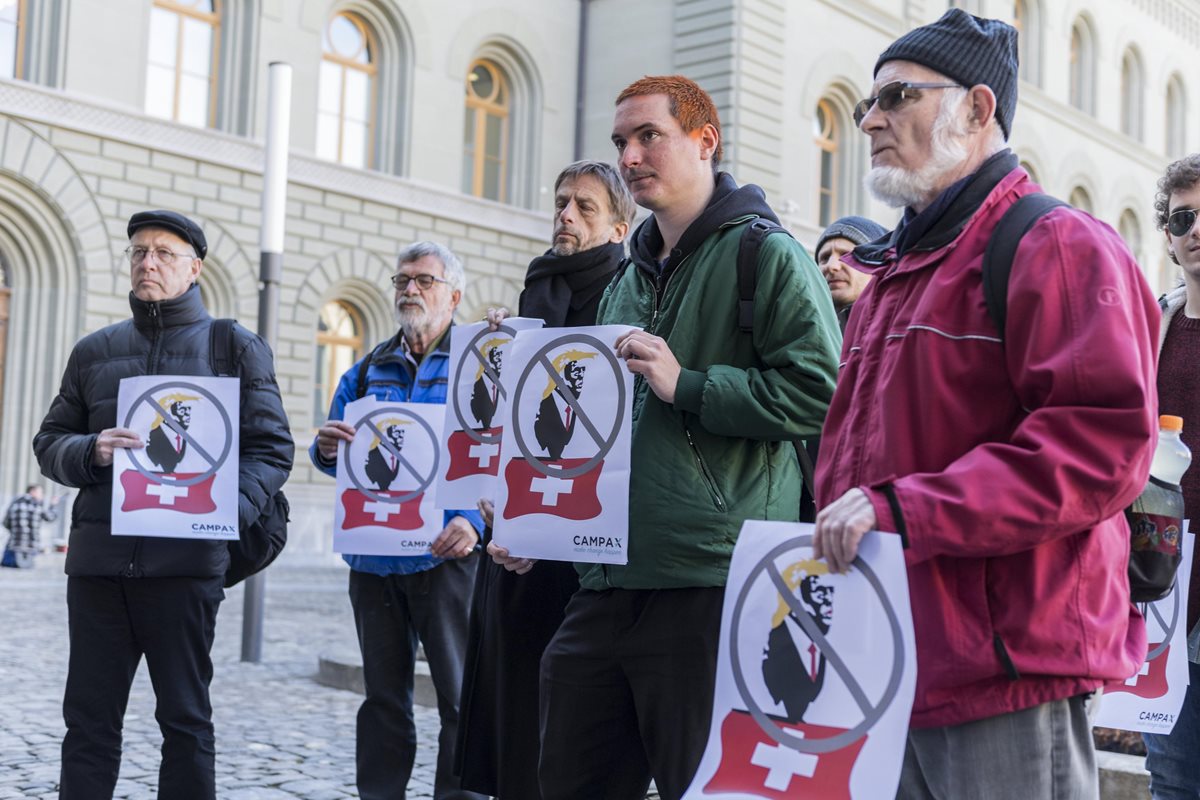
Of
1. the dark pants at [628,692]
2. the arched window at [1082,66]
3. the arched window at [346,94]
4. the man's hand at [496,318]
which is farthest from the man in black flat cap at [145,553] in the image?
the arched window at [1082,66]

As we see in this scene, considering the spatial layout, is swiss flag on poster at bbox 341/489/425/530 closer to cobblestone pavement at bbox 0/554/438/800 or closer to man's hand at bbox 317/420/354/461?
man's hand at bbox 317/420/354/461

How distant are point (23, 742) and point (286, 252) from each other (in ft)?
49.9

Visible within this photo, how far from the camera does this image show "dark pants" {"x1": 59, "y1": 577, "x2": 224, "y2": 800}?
3.97 m

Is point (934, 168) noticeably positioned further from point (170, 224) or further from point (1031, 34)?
point (1031, 34)

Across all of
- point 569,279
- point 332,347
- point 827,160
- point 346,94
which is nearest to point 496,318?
point 569,279

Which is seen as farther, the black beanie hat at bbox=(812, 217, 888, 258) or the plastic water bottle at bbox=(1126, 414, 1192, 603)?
the black beanie hat at bbox=(812, 217, 888, 258)

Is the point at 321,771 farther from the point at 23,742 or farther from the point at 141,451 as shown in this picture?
the point at 141,451

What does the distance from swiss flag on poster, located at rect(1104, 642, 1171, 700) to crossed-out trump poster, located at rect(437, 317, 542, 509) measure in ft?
5.75

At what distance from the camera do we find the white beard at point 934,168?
2.16m

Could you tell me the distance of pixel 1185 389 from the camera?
3.31 metres

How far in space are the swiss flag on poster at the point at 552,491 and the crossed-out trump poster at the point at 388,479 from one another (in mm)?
1618

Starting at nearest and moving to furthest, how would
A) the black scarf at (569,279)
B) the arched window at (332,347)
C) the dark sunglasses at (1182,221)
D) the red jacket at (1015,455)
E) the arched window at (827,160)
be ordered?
the red jacket at (1015,455), the dark sunglasses at (1182,221), the black scarf at (569,279), the arched window at (332,347), the arched window at (827,160)

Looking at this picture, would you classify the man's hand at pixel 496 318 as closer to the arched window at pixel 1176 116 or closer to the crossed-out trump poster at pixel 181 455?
the crossed-out trump poster at pixel 181 455

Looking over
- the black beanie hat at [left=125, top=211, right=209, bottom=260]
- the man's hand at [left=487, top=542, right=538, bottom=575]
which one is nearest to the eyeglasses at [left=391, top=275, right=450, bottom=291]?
the black beanie hat at [left=125, top=211, right=209, bottom=260]
